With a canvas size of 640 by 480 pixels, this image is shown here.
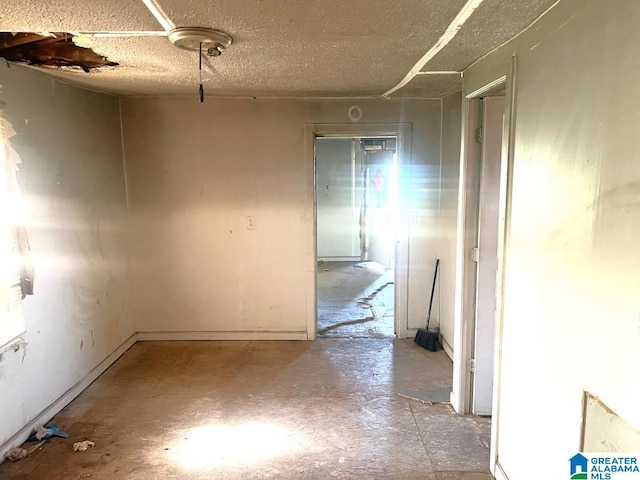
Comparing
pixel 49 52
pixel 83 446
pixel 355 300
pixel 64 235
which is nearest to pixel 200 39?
pixel 49 52

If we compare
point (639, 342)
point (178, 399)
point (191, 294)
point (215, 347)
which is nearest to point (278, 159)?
point (191, 294)

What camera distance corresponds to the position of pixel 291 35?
1855mm

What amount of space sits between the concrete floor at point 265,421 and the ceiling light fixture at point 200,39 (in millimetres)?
2054

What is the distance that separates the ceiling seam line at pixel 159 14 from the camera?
59.0 inches

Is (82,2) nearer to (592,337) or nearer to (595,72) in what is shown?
(595,72)

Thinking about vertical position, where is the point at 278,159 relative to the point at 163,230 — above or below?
above

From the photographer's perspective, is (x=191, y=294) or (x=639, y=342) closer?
(x=639, y=342)

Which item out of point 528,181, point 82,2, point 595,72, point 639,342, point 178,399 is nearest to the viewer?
point 639,342

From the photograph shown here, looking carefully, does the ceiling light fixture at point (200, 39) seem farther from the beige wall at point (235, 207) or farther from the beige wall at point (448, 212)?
the beige wall at point (448, 212)

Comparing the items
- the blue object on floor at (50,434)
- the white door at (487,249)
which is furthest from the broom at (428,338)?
the blue object on floor at (50,434)

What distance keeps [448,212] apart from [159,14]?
2.65 m

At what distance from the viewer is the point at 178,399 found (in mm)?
2988

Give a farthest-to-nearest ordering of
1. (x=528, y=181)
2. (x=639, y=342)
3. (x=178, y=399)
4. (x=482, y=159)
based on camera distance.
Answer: (x=178, y=399)
(x=482, y=159)
(x=528, y=181)
(x=639, y=342)

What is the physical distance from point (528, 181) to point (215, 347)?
3.04 metres
